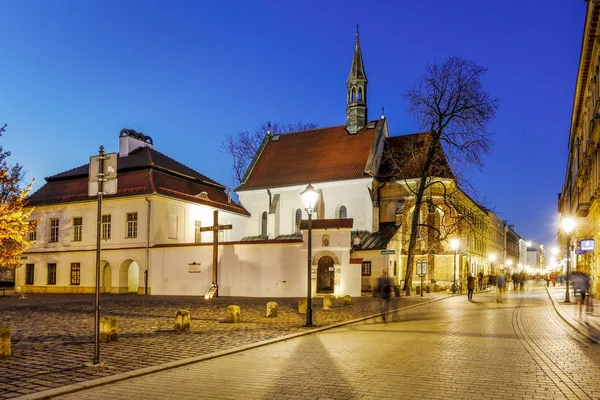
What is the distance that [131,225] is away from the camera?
40812 millimetres

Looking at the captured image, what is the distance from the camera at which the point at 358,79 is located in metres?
53.3

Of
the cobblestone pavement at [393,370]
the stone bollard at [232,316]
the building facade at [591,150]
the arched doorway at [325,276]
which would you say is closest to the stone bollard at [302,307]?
the stone bollard at [232,316]

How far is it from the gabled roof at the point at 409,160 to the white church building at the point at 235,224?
92 centimetres

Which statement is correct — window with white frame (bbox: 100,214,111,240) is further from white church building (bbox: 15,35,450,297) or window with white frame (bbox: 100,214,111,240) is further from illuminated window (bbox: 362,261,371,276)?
illuminated window (bbox: 362,261,371,276)

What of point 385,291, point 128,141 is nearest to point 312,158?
point 128,141

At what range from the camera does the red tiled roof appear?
48.5 m

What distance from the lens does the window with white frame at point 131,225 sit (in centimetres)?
4056

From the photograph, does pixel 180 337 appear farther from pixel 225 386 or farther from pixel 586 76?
pixel 586 76

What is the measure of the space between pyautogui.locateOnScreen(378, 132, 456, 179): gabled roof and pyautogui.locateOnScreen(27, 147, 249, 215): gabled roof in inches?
537

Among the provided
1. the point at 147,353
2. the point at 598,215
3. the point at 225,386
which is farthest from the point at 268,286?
the point at 225,386

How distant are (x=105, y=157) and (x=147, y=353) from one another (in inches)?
158

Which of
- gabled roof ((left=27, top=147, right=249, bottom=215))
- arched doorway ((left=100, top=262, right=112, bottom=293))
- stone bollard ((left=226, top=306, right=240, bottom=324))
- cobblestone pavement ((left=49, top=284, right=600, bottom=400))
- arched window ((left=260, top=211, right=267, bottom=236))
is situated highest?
gabled roof ((left=27, top=147, right=249, bottom=215))

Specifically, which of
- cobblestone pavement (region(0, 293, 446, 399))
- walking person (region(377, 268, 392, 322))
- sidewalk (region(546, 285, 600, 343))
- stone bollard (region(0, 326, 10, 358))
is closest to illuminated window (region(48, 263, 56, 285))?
cobblestone pavement (region(0, 293, 446, 399))

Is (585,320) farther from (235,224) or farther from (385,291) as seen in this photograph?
(235,224)
